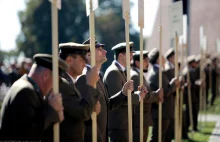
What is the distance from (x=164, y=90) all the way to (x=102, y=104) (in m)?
4.27

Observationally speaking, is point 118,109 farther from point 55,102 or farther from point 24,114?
point 24,114

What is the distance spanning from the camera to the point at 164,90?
12141mm

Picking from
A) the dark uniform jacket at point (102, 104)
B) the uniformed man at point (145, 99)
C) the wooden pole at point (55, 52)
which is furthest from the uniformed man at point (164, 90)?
the wooden pole at point (55, 52)

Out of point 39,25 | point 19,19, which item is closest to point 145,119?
point 39,25

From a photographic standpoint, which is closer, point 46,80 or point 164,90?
point 46,80

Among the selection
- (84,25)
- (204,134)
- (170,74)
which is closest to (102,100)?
(170,74)

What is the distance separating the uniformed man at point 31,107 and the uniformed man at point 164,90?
6.05 m

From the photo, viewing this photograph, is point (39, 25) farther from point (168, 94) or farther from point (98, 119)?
point (98, 119)

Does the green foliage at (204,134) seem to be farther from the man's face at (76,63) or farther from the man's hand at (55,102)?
the man's hand at (55,102)

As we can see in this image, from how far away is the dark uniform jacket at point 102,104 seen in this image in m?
7.55

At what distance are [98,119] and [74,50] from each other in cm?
133

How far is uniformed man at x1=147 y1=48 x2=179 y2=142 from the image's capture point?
1174 centimetres

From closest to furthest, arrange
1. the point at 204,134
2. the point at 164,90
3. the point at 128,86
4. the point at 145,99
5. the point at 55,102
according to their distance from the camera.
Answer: the point at 55,102 → the point at 128,86 → the point at 145,99 → the point at 164,90 → the point at 204,134

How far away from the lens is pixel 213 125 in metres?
19.3
